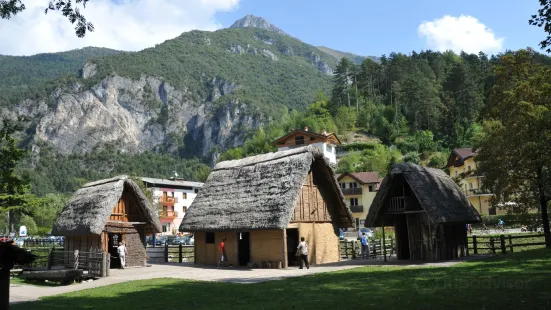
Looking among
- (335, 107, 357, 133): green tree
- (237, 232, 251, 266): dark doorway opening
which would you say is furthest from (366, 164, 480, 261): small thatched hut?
(335, 107, 357, 133): green tree

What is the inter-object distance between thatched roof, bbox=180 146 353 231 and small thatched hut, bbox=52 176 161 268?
2.66 metres

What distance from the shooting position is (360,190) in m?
77.5

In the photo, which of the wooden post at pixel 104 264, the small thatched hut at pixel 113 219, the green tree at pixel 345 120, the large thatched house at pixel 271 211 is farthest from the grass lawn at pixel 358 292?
the green tree at pixel 345 120

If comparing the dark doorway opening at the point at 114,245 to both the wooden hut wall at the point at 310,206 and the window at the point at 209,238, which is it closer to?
the window at the point at 209,238

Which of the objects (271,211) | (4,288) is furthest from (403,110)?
(4,288)

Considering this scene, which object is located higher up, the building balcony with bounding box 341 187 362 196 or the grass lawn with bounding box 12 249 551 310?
the building balcony with bounding box 341 187 362 196

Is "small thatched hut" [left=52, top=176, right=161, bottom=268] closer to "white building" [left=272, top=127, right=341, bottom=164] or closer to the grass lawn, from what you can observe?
the grass lawn

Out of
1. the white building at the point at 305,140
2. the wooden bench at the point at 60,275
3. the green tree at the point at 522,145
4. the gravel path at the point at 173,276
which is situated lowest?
the gravel path at the point at 173,276

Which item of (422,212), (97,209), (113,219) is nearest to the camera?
(422,212)

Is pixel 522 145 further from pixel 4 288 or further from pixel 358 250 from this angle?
pixel 4 288

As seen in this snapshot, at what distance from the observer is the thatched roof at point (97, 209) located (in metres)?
27.5

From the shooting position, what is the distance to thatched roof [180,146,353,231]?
85.5ft

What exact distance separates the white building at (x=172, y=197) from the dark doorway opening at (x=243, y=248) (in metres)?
62.3

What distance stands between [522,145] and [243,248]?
16955mm
